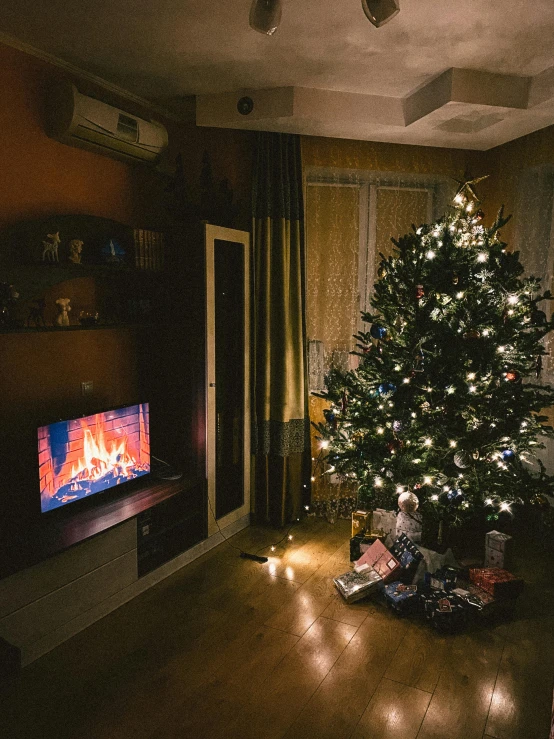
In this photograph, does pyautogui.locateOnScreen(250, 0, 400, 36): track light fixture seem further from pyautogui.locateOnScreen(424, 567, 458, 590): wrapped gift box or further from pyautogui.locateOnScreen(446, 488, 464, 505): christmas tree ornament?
pyautogui.locateOnScreen(424, 567, 458, 590): wrapped gift box

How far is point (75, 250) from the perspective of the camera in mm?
2609

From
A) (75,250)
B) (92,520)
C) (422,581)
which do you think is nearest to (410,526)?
(422,581)

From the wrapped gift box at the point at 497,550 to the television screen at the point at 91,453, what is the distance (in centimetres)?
195

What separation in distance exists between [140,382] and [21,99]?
1617 mm

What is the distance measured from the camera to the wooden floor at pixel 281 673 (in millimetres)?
1854

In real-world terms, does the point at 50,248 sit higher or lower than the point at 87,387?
higher

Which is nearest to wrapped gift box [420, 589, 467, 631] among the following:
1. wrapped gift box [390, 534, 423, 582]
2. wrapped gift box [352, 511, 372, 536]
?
wrapped gift box [390, 534, 423, 582]

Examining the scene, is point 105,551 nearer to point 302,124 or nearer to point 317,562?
point 317,562

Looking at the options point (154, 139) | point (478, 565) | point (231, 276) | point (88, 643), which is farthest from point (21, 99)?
point (478, 565)

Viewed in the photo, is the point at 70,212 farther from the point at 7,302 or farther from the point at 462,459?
the point at 462,459

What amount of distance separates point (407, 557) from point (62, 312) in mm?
2146

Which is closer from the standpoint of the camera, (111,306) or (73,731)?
(73,731)

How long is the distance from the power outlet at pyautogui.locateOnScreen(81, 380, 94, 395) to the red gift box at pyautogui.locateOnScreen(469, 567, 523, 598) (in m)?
2.26

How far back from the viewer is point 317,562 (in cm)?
304
